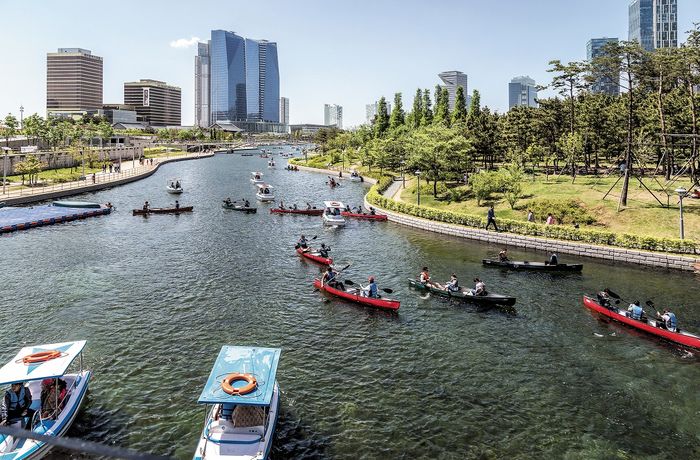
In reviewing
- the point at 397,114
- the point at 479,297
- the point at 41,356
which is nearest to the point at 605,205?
the point at 479,297

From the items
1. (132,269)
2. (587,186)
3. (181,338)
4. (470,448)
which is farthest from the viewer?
(587,186)

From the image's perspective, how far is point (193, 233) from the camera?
56.4 m

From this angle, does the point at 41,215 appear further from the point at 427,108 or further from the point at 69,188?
the point at 427,108

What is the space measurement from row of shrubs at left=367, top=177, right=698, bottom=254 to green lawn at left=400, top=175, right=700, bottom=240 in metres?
2.98

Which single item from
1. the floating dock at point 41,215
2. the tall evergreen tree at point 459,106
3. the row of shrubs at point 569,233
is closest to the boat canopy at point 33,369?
the floating dock at point 41,215

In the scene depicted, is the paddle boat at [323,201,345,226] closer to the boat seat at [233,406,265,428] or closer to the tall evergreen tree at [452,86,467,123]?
the boat seat at [233,406,265,428]

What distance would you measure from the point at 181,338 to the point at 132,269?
16.1 m

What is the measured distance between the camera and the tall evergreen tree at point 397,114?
5822 inches

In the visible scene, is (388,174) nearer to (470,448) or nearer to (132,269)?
(132,269)

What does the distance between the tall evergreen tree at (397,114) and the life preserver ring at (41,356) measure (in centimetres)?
13361

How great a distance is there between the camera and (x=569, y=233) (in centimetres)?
4806

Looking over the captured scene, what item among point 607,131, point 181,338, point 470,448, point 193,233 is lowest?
point 470,448

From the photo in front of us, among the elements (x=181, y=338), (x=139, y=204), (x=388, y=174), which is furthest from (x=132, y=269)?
(x=388, y=174)

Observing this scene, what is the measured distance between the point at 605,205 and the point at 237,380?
49030 millimetres
